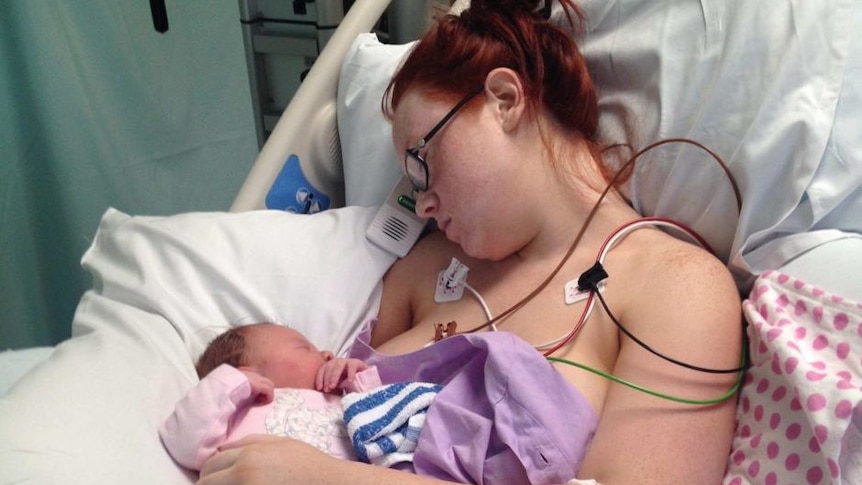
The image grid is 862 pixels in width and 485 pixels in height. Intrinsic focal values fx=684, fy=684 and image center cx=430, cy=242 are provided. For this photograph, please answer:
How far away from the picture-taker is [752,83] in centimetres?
95

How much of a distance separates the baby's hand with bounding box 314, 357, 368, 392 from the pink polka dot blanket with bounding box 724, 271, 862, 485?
55cm

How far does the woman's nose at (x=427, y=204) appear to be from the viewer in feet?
3.56

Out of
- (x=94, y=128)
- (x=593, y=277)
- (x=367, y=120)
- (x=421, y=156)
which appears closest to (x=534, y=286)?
(x=593, y=277)

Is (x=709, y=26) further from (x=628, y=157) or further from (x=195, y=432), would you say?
(x=195, y=432)

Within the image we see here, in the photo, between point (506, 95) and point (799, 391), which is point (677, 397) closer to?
point (799, 391)

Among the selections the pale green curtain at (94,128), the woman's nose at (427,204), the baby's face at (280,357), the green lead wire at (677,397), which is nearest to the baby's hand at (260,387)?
the baby's face at (280,357)

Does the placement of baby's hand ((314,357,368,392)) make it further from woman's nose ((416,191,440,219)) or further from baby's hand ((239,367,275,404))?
woman's nose ((416,191,440,219))

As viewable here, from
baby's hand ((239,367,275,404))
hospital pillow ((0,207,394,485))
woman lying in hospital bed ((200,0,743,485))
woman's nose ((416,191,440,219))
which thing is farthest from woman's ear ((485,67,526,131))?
baby's hand ((239,367,275,404))

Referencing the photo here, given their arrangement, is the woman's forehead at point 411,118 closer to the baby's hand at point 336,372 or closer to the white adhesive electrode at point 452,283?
the white adhesive electrode at point 452,283

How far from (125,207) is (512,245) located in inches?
57.9

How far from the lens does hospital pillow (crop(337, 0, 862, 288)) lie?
895mm

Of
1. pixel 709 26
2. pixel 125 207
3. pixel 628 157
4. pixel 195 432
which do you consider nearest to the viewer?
pixel 195 432

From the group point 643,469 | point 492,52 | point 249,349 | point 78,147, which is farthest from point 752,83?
point 78,147

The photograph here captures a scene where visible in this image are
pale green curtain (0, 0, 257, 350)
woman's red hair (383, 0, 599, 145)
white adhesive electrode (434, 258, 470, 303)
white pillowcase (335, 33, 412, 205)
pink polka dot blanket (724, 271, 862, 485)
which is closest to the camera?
pink polka dot blanket (724, 271, 862, 485)
